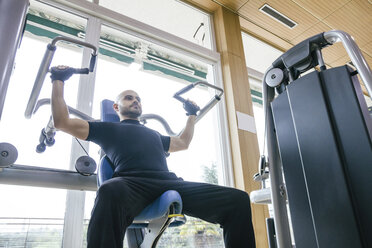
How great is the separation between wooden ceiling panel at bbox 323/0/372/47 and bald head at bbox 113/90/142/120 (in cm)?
314

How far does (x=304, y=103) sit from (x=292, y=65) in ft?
0.72

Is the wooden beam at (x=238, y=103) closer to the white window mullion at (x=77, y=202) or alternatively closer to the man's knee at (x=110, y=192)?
the white window mullion at (x=77, y=202)

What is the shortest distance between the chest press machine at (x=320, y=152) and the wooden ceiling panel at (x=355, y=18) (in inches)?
116

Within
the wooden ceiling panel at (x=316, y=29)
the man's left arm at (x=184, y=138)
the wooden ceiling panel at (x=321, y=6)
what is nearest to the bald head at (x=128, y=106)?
the man's left arm at (x=184, y=138)

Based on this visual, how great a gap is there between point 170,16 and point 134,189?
8.62 feet

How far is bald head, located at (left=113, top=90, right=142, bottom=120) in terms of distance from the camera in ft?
5.96

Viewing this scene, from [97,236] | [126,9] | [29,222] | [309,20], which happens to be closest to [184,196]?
[97,236]

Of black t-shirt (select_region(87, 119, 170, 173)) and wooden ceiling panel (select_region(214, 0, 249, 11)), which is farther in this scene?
wooden ceiling panel (select_region(214, 0, 249, 11))

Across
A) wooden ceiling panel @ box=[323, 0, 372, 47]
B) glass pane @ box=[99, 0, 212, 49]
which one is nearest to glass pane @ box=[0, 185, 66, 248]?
glass pane @ box=[99, 0, 212, 49]

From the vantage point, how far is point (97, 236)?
1.00 meters

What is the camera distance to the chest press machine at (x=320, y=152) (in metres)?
1.00

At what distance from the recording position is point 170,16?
3.33 meters

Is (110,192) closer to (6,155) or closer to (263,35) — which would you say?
(6,155)

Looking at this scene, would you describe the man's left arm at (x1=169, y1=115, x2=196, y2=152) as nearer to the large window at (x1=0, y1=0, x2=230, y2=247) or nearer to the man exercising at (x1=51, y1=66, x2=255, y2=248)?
the man exercising at (x1=51, y1=66, x2=255, y2=248)
